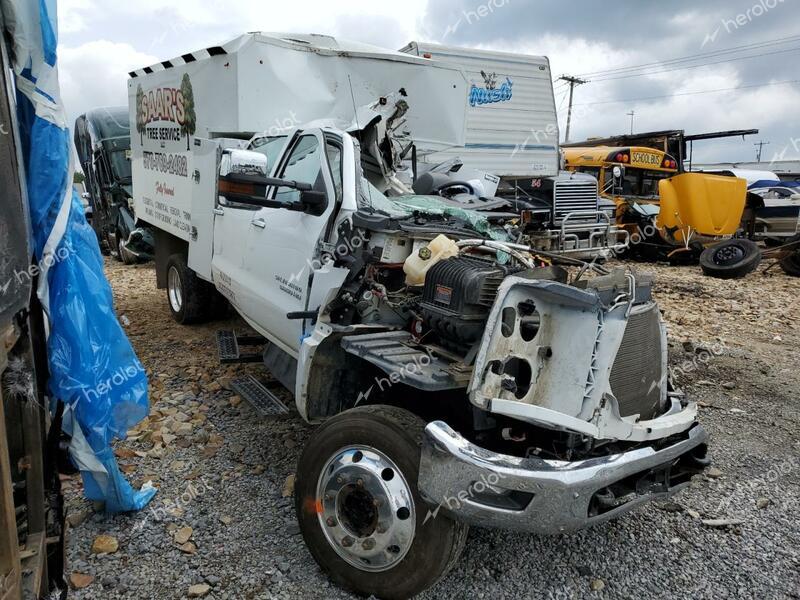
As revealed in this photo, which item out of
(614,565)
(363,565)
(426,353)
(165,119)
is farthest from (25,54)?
(165,119)

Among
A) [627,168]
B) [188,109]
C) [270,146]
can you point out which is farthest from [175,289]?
[627,168]

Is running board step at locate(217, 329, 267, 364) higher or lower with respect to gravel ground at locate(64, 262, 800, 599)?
higher

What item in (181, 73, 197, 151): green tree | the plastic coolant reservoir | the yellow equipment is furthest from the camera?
the yellow equipment

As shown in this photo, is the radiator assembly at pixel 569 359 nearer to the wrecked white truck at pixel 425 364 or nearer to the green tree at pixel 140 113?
the wrecked white truck at pixel 425 364

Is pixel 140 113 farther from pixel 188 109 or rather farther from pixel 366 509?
pixel 366 509

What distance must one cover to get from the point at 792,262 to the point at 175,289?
1066 cm

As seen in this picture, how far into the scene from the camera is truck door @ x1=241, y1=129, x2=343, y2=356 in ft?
12.3

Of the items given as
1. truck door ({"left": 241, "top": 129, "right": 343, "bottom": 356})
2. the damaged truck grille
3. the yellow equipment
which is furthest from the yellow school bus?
the damaged truck grille

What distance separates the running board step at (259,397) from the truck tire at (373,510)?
4.61 feet

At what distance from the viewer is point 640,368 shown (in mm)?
2672

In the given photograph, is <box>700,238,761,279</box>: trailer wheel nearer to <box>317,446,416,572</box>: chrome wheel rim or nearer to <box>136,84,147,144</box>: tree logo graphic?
<box>136,84,147,144</box>: tree logo graphic

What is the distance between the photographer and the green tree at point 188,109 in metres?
6.44

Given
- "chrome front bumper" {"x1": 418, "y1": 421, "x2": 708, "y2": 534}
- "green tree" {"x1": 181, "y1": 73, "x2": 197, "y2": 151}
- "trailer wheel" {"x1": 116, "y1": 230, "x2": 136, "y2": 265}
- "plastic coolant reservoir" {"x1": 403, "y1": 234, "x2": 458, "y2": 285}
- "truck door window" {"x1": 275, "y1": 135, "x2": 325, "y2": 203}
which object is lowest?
"trailer wheel" {"x1": 116, "y1": 230, "x2": 136, "y2": 265}

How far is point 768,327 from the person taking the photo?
7453 millimetres
